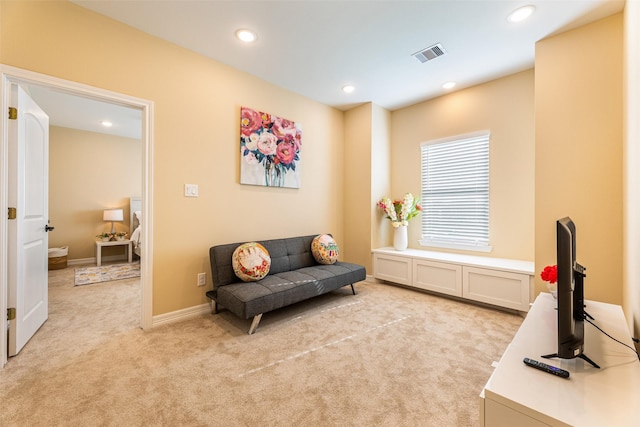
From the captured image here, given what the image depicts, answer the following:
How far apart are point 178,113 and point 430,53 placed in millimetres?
2606

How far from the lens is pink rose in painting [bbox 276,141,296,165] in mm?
3377

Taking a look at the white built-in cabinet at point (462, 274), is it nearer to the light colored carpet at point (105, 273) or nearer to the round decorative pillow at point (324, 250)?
the round decorative pillow at point (324, 250)

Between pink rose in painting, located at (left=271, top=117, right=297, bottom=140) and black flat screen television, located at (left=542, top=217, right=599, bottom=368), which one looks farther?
pink rose in painting, located at (left=271, top=117, right=297, bottom=140)

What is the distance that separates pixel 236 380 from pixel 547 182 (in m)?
3.04

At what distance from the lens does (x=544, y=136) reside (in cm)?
242

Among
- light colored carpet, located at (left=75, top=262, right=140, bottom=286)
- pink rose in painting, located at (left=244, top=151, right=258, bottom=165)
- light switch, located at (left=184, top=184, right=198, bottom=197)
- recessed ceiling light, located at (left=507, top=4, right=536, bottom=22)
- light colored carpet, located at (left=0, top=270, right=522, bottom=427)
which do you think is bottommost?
light colored carpet, located at (left=0, top=270, right=522, bottom=427)

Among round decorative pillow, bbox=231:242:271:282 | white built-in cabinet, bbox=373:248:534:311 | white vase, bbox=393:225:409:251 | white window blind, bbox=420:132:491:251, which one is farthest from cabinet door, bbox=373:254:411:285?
round decorative pillow, bbox=231:242:271:282

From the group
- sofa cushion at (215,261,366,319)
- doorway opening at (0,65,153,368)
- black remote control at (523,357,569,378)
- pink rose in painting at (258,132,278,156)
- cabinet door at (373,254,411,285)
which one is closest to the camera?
black remote control at (523,357,569,378)

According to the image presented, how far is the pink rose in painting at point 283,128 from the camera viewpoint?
10.9ft

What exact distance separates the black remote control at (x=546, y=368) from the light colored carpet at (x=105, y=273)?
507 centimetres

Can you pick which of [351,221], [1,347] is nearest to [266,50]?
[351,221]

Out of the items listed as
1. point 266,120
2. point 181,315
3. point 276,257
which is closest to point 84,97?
point 266,120

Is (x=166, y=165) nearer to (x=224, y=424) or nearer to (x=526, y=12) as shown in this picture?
(x=224, y=424)

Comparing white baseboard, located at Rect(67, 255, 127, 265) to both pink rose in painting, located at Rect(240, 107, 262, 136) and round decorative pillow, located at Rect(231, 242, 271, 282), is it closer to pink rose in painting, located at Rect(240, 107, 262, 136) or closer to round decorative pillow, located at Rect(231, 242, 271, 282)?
round decorative pillow, located at Rect(231, 242, 271, 282)
